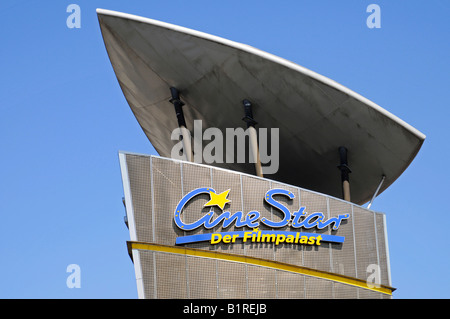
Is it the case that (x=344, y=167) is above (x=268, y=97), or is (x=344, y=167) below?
below

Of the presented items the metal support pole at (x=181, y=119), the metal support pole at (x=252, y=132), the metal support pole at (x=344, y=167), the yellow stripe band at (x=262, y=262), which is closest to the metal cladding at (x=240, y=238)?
the yellow stripe band at (x=262, y=262)

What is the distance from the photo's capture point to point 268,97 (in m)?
41.8

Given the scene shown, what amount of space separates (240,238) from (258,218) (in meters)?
1.38

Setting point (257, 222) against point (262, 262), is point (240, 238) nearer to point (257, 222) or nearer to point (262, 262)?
point (257, 222)

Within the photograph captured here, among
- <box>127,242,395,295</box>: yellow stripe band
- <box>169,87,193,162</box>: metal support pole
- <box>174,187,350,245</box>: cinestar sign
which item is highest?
<box>169,87,193,162</box>: metal support pole

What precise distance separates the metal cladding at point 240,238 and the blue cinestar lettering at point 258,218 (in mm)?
48

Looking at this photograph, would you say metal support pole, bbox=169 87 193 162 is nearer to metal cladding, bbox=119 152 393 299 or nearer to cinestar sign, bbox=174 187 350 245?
metal cladding, bbox=119 152 393 299

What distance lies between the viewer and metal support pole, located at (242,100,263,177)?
137ft

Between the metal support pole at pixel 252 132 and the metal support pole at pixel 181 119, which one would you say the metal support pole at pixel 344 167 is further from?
the metal support pole at pixel 181 119

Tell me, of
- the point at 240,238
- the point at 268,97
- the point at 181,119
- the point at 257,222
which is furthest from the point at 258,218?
the point at 181,119

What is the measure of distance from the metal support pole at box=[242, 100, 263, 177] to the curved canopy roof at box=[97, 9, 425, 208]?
0.42 metres

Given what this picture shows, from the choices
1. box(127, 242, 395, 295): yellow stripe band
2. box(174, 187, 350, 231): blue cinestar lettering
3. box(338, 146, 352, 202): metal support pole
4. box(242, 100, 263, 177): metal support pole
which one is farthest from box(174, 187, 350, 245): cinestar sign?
box(338, 146, 352, 202): metal support pole
